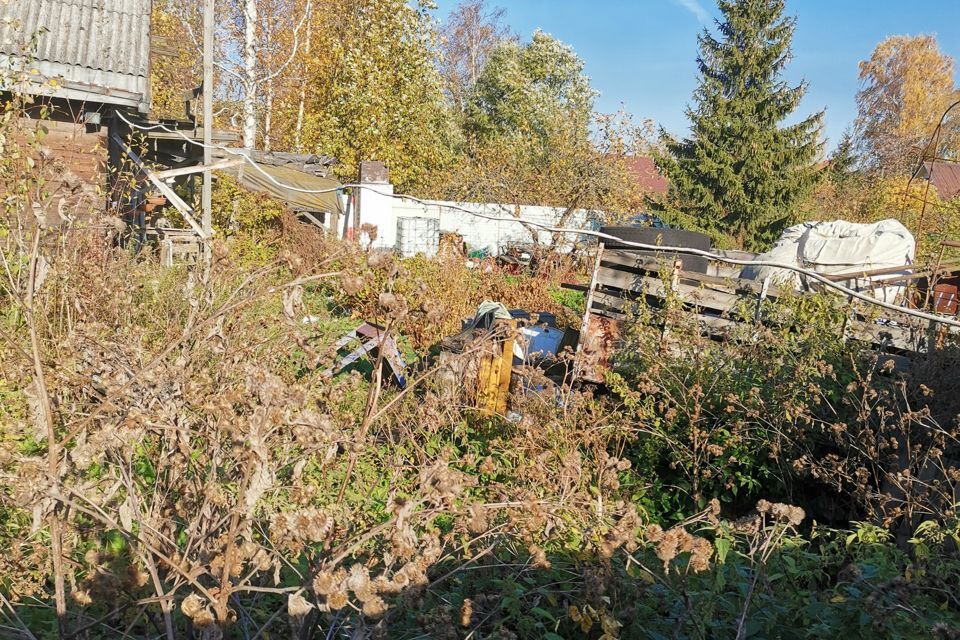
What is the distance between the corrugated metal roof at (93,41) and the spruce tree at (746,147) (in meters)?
18.1

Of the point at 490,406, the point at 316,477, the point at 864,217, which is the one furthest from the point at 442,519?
the point at 864,217

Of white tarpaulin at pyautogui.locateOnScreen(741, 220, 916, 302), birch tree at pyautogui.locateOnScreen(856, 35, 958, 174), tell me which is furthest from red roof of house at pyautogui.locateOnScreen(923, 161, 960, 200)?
white tarpaulin at pyautogui.locateOnScreen(741, 220, 916, 302)

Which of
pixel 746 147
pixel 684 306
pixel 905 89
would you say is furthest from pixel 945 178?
pixel 684 306

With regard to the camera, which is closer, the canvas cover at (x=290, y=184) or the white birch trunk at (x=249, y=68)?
the canvas cover at (x=290, y=184)

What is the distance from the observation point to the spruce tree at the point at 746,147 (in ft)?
82.5

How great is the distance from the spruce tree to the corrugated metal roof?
59.3ft

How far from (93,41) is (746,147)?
69.4 feet

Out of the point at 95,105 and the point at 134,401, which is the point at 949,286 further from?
the point at 95,105

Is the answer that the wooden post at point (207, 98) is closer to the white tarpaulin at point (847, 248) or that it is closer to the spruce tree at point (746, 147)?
the white tarpaulin at point (847, 248)

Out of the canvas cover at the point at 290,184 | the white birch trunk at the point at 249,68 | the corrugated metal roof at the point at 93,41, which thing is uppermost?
the white birch trunk at the point at 249,68

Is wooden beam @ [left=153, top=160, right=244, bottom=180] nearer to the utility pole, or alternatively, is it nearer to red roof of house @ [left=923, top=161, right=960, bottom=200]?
the utility pole

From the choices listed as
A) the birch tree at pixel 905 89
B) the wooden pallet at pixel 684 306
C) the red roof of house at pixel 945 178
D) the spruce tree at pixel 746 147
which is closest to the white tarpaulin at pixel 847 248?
the wooden pallet at pixel 684 306

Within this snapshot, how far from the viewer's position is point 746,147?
83.0 feet

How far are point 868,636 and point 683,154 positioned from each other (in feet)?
84.1
